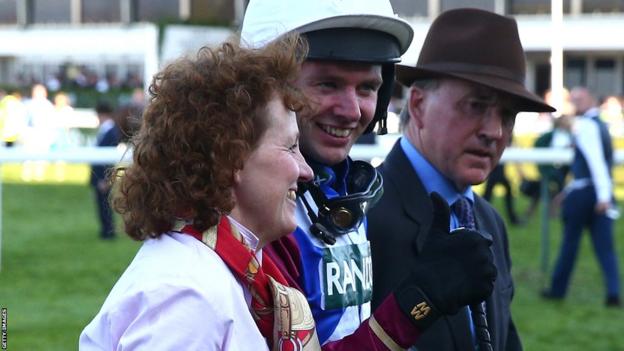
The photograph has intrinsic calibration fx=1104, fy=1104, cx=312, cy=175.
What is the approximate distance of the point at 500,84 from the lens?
3.16 metres

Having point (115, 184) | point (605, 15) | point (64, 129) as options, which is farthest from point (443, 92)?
point (605, 15)

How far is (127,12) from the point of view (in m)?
58.8

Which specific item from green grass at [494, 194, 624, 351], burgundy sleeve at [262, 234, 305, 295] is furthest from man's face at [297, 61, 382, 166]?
green grass at [494, 194, 624, 351]

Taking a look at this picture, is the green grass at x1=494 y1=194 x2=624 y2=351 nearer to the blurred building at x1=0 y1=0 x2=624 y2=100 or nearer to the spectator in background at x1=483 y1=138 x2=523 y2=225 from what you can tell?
the spectator in background at x1=483 y1=138 x2=523 y2=225

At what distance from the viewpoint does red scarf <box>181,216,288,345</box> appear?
1981mm

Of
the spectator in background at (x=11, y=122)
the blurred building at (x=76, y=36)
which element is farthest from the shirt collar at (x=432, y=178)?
the blurred building at (x=76, y=36)

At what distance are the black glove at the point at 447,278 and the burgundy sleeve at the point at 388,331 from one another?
0.01m

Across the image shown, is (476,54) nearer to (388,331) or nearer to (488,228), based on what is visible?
(488,228)

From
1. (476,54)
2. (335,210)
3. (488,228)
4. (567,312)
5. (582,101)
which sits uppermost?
(476,54)

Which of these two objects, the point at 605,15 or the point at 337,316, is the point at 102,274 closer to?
the point at 337,316

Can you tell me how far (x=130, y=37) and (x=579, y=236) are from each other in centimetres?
4824

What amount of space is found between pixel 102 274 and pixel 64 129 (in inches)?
671

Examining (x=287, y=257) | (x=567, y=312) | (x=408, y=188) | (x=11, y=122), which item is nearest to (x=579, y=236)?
(x=567, y=312)

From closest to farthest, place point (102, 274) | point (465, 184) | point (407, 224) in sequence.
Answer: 1. point (407, 224)
2. point (465, 184)
3. point (102, 274)
